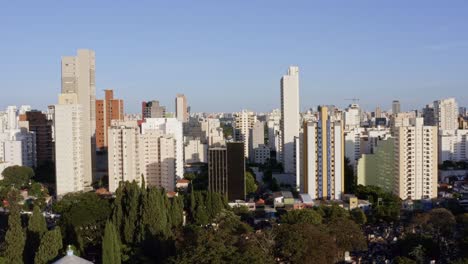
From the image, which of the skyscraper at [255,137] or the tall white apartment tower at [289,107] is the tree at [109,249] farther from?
the skyscraper at [255,137]

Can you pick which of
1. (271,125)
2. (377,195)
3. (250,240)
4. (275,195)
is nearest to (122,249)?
(250,240)

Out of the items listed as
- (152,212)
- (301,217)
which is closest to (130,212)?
(152,212)

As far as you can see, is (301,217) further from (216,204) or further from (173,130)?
(173,130)

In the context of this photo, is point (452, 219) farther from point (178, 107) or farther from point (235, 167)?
point (178, 107)

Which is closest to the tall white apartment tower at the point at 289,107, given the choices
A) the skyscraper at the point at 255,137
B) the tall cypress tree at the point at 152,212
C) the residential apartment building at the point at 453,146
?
the skyscraper at the point at 255,137

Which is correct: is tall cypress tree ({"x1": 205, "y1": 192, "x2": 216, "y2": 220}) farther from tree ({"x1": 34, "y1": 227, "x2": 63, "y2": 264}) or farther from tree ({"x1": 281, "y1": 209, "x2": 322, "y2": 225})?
tree ({"x1": 34, "y1": 227, "x2": 63, "y2": 264})

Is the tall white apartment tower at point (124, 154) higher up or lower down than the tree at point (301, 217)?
higher up

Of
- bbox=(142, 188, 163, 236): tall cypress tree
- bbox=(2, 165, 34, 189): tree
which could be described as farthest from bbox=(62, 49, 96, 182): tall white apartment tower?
bbox=(142, 188, 163, 236): tall cypress tree
